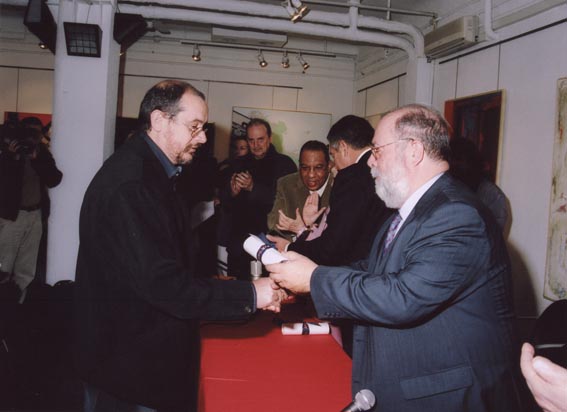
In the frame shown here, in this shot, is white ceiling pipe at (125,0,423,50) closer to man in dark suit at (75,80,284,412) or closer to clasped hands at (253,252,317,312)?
man in dark suit at (75,80,284,412)

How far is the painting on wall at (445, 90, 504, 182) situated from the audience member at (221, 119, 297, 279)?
2.00m

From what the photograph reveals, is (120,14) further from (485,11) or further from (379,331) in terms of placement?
(379,331)

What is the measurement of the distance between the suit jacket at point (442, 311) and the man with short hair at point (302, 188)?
6.30ft

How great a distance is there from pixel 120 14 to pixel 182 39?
257 cm

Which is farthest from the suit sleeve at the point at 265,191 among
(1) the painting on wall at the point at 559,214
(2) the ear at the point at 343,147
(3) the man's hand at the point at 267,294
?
(3) the man's hand at the point at 267,294

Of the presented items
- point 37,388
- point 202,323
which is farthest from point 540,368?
point 37,388

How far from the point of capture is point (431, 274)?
1367mm

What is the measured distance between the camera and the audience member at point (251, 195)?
4.50 metres

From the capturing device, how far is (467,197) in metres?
1.48

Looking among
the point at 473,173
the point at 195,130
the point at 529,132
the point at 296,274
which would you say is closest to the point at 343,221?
the point at 296,274

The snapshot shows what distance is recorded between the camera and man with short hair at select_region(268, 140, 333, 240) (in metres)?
3.55

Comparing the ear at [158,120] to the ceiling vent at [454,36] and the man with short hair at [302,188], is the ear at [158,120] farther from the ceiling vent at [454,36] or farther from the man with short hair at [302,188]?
the ceiling vent at [454,36]

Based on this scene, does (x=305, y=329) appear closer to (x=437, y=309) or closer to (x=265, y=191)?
(x=437, y=309)

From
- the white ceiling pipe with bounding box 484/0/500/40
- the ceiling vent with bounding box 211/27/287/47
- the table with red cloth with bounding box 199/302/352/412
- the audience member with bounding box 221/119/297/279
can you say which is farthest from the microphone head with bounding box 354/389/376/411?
the ceiling vent with bounding box 211/27/287/47
